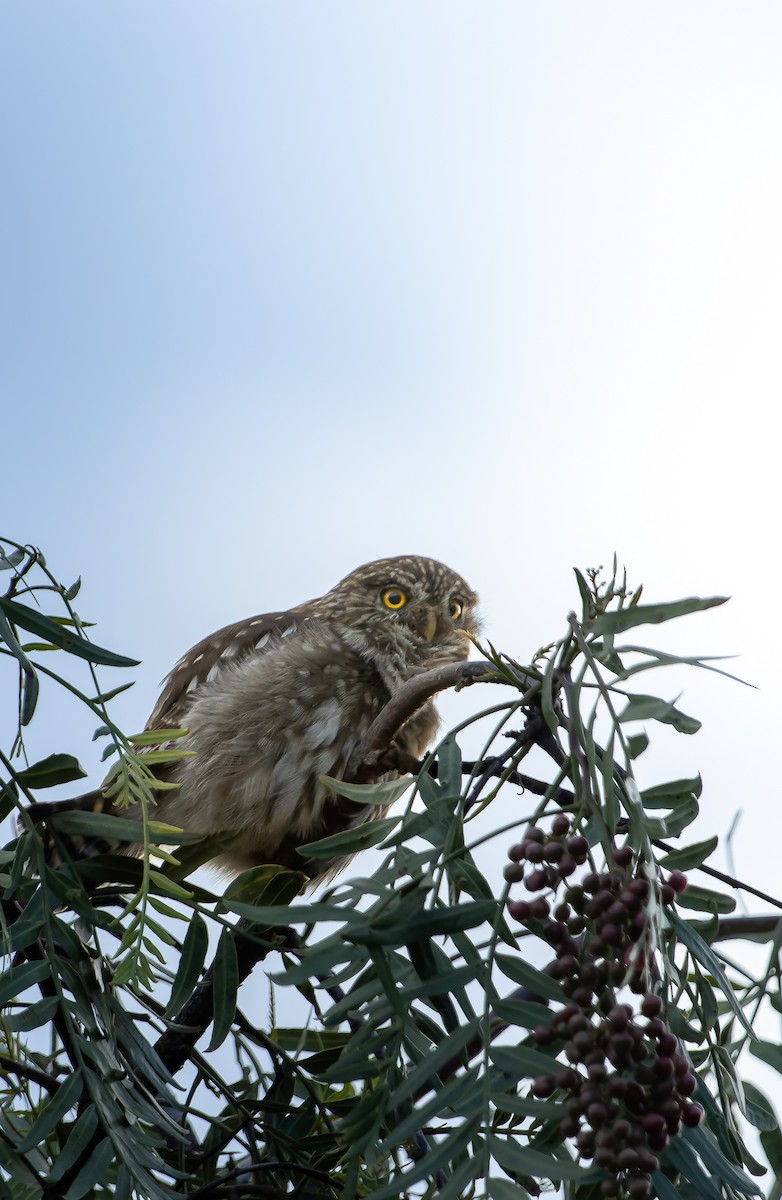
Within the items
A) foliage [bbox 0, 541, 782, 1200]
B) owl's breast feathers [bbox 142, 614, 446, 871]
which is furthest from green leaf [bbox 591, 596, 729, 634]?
owl's breast feathers [bbox 142, 614, 446, 871]

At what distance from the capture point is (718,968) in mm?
1129

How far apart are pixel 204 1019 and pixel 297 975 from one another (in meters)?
0.90

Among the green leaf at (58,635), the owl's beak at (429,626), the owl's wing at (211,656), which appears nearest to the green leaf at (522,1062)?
the green leaf at (58,635)

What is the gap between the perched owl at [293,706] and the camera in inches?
109

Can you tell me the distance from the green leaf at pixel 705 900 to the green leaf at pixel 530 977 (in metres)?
0.33

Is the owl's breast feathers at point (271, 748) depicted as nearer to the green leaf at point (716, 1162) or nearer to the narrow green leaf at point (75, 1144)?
the narrow green leaf at point (75, 1144)

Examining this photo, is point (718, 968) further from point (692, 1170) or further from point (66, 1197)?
point (66, 1197)

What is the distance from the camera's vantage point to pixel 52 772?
1404mm

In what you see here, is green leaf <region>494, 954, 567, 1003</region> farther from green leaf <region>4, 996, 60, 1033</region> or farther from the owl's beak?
the owl's beak

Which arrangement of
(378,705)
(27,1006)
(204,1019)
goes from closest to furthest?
(27,1006) < (204,1019) < (378,705)

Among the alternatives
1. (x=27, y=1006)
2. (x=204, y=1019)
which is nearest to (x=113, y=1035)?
(x=27, y=1006)

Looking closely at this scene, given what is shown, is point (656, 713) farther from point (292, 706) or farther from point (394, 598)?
point (394, 598)

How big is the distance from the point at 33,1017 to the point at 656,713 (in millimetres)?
746

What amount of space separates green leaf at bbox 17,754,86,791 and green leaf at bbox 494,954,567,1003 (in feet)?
1.97
